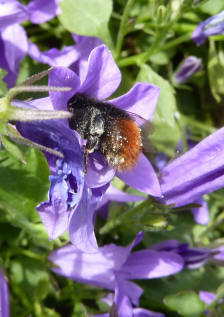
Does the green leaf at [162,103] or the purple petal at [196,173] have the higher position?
the purple petal at [196,173]

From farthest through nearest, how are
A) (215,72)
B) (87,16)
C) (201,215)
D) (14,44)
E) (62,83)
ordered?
1. (215,72)
2. (201,215)
3. (87,16)
4. (14,44)
5. (62,83)

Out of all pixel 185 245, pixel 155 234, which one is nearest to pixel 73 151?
pixel 185 245

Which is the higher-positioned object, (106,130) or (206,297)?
(106,130)

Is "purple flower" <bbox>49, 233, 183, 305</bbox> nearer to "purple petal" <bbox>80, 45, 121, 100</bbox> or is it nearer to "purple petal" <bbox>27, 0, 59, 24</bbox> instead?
"purple petal" <bbox>80, 45, 121, 100</bbox>

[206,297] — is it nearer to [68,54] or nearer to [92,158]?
[92,158]

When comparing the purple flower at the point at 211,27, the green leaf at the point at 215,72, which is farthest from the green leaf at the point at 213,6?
the purple flower at the point at 211,27

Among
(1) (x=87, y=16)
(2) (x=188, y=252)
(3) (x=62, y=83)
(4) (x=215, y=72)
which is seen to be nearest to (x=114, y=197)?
(2) (x=188, y=252)

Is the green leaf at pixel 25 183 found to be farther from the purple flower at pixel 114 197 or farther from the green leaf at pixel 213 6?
the green leaf at pixel 213 6
